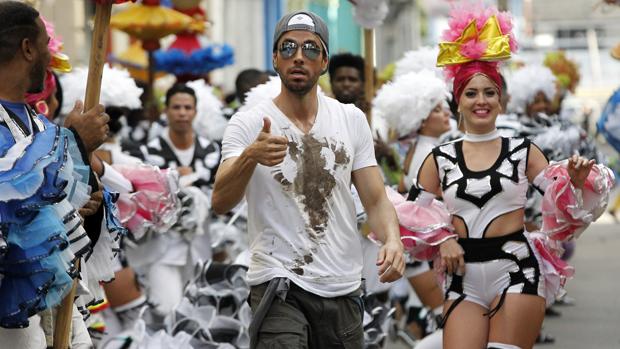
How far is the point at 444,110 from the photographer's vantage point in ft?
34.1

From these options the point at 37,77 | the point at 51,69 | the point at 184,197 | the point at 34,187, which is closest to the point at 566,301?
the point at 184,197

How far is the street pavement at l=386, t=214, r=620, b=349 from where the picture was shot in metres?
11.8

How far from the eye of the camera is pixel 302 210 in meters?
6.36

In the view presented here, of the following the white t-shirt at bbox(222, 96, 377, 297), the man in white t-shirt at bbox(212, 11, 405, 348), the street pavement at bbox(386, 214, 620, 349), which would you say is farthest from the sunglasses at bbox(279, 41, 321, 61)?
the street pavement at bbox(386, 214, 620, 349)

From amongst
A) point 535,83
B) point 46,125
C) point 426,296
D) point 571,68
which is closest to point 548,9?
point 571,68

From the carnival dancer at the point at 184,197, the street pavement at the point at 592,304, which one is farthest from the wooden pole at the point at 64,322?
the street pavement at the point at 592,304

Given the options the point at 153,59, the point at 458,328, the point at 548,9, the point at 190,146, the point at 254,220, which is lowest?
the point at 458,328

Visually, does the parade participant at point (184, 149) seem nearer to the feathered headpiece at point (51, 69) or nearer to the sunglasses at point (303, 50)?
the feathered headpiece at point (51, 69)

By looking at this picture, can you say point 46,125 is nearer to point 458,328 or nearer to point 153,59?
point 458,328

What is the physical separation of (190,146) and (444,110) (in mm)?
2097

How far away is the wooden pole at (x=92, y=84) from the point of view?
19.2 ft

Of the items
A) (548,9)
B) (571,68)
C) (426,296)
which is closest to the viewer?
(426,296)

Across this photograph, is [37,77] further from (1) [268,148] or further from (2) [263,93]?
(2) [263,93]

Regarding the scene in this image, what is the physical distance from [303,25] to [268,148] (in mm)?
877
